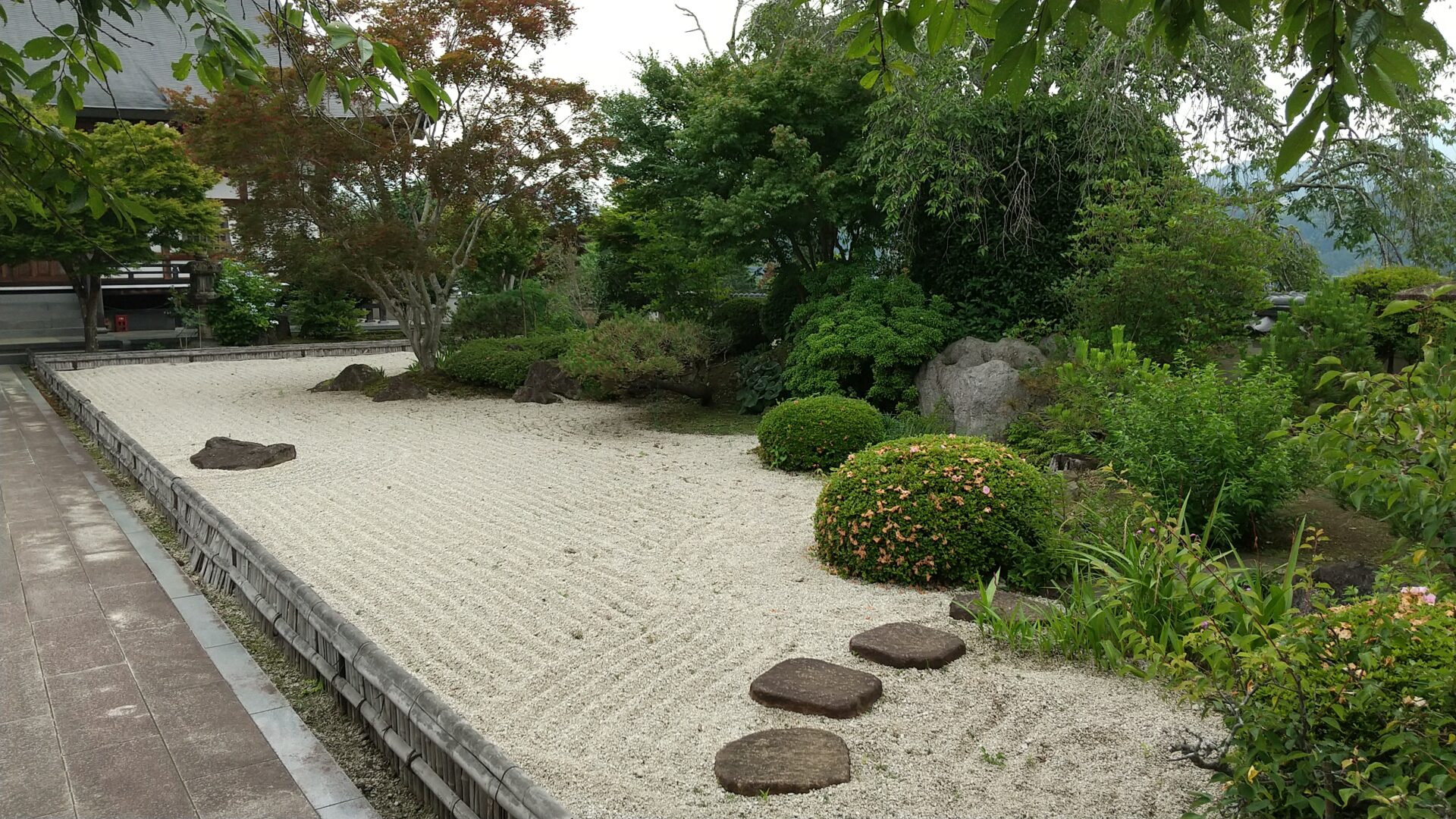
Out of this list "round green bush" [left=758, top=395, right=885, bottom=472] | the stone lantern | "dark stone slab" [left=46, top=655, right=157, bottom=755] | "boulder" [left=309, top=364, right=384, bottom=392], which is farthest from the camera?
the stone lantern

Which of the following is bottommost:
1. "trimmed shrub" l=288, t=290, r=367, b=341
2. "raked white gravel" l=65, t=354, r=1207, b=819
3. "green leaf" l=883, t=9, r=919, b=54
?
"raked white gravel" l=65, t=354, r=1207, b=819

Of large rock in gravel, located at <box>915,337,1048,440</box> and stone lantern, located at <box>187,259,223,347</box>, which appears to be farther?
stone lantern, located at <box>187,259,223,347</box>

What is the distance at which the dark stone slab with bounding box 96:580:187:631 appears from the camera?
5.24m

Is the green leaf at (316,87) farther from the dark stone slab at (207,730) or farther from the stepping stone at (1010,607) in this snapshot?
the stepping stone at (1010,607)

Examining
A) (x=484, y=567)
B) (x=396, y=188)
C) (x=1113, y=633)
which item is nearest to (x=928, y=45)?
(x=1113, y=633)

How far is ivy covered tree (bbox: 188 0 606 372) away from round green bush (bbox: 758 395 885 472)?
22.5ft

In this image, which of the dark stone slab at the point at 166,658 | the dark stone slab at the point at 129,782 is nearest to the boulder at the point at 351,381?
the dark stone slab at the point at 166,658

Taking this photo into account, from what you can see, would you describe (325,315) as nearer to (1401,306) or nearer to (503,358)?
(503,358)

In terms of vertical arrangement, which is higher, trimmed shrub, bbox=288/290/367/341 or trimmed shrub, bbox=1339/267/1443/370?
trimmed shrub, bbox=1339/267/1443/370

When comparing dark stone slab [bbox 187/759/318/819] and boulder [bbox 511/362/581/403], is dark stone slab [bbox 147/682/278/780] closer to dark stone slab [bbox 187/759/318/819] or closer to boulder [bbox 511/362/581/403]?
dark stone slab [bbox 187/759/318/819]

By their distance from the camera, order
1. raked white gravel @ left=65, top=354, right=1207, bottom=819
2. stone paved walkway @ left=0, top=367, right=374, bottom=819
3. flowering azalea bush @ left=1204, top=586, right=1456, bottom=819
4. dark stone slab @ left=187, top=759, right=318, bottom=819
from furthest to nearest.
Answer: stone paved walkway @ left=0, top=367, right=374, bottom=819, dark stone slab @ left=187, top=759, right=318, bottom=819, raked white gravel @ left=65, top=354, right=1207, bottom=819, flowering azalea bush @ left=1204, top=586, right=1456, bottom=819

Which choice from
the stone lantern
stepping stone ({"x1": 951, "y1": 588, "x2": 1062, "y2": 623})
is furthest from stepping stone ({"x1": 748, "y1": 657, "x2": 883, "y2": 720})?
the stone lantern

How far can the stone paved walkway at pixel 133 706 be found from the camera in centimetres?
347

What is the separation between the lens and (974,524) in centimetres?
532
